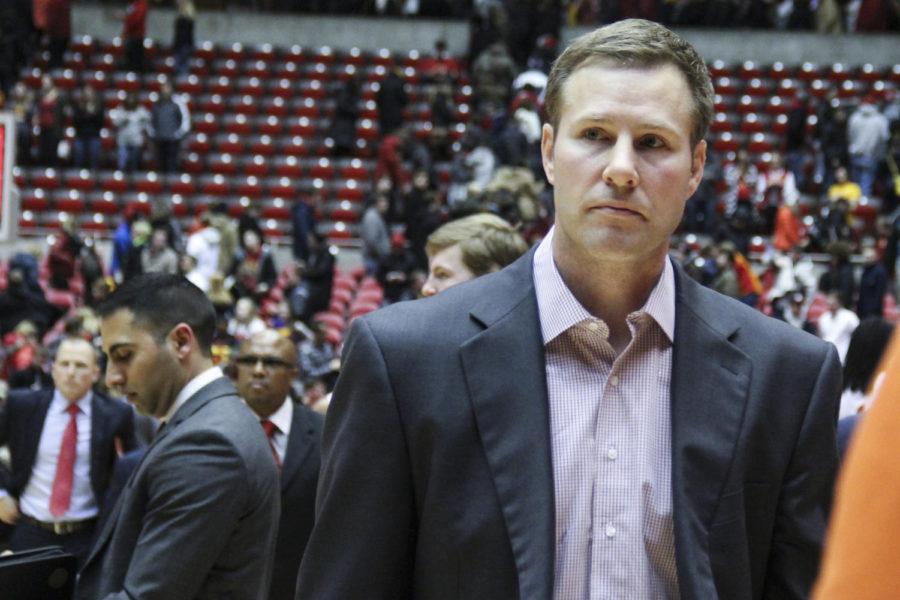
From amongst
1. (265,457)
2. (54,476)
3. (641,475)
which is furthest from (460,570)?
(54,476)

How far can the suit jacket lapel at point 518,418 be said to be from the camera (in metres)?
2.04

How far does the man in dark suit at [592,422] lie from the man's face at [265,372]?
367cm

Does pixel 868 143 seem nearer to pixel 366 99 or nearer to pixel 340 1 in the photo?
pixel 366 99

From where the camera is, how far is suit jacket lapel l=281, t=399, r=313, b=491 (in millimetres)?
5457

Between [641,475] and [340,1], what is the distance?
25.7 metres

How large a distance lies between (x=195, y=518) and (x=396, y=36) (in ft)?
78.5

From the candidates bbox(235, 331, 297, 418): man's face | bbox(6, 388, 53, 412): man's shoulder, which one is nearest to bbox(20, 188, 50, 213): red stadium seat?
bbox(6, 388, 53, 412): man's shoulder

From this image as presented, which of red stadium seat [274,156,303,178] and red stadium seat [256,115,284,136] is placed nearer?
red stadium seat [274,156,303,178]

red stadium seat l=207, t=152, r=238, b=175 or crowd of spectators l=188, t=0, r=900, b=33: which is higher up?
crowd of spectators l=188, t=0, r=900, b=33

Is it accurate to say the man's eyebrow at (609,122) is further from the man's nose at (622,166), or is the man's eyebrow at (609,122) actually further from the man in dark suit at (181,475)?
the man in dark suit at (181,475)

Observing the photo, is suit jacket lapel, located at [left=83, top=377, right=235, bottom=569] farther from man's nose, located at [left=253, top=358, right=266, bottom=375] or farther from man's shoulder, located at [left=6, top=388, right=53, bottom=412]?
man's shoulder, located at [left=6, top=388, right=53, bottom=412]

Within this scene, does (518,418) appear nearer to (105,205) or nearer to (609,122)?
(609,122)

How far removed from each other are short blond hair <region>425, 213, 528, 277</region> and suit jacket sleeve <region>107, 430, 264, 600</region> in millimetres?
1052

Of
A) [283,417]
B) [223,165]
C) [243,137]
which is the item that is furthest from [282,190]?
[283,417]
